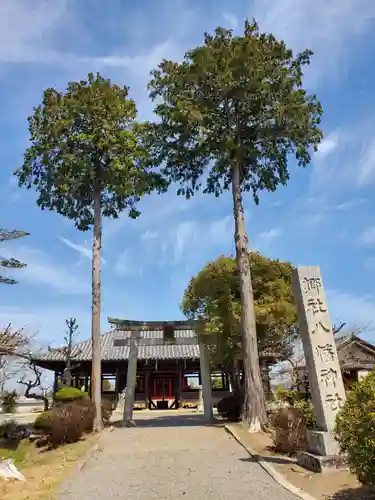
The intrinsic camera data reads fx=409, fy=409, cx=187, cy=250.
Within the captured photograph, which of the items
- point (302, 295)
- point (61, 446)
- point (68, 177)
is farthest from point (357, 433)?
point (68, 177)

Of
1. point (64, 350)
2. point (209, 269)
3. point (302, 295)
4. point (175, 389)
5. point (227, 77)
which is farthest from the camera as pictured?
point (175, 389)

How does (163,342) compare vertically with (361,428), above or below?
above

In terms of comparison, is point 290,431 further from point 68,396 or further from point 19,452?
point 19,452

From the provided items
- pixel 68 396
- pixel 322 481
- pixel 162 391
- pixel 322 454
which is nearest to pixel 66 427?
pixel 68 396

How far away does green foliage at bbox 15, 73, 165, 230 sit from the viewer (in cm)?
1644

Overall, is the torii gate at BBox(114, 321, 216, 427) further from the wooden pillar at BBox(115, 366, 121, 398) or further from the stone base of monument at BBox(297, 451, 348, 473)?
the stone base of monument at BBox(297, 451, 348, 473)

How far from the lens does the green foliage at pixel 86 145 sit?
16.4 metres

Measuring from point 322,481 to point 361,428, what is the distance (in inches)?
80.3

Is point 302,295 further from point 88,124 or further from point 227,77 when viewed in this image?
point 88,124

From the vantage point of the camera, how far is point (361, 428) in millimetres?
5301

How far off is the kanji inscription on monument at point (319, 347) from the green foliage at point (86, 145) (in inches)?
395

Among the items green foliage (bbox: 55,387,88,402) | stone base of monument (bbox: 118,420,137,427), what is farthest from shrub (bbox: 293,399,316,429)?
stone base of monument (bbox: 118,420,137,427)

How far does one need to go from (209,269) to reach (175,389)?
14.5 meters

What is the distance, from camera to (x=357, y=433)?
5371 millimetres
